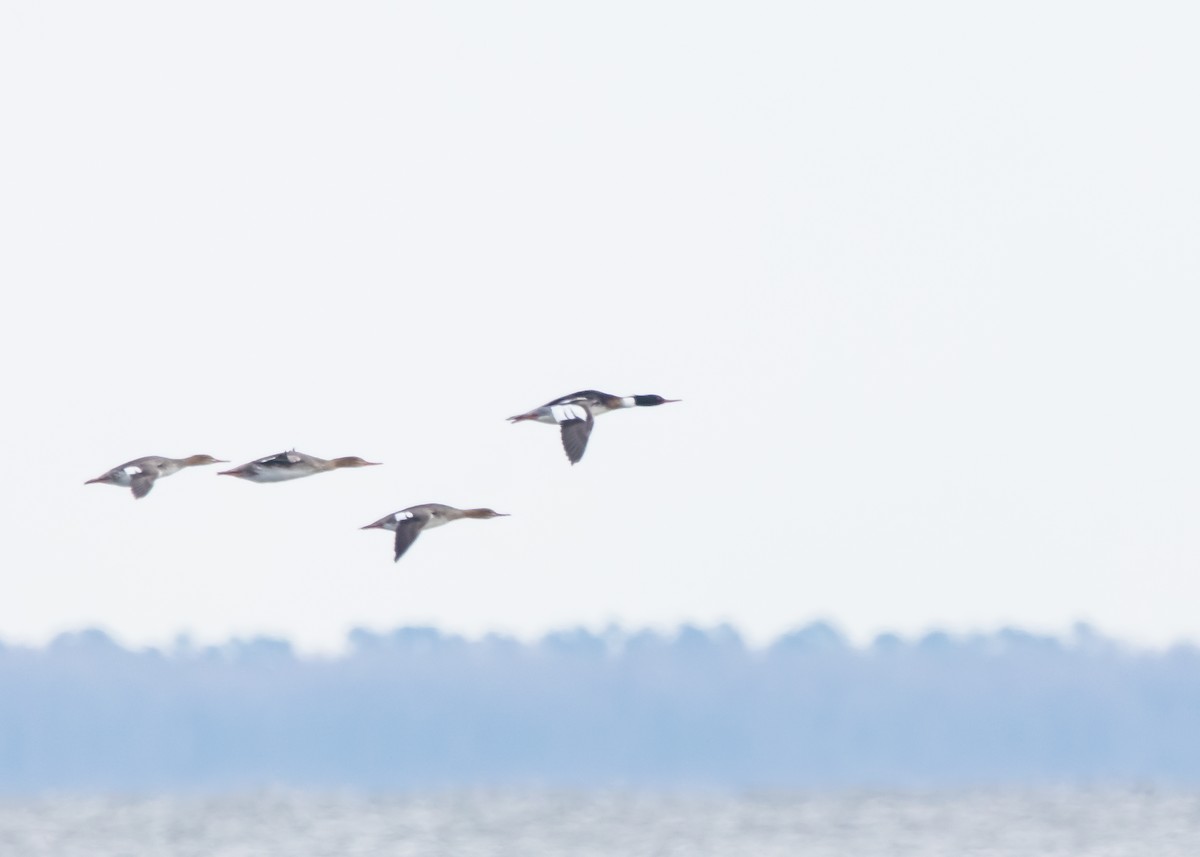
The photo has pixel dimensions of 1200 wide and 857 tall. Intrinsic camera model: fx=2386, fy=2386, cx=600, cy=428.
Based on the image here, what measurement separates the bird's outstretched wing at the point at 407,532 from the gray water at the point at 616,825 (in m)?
43.1

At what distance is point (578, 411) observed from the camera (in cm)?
3597

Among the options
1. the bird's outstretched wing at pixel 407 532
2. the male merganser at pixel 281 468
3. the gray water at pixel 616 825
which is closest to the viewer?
the bird's outstretched wing at pixel 407 532

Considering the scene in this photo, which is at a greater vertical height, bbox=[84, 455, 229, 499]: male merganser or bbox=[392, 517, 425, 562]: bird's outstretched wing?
bbox=[84, 455, 229, 499]: male merganser

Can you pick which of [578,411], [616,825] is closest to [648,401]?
[578,411]

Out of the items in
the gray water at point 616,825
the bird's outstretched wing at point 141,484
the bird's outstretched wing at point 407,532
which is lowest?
the gray water at point 616,825

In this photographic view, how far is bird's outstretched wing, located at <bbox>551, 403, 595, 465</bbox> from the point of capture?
1325 inches

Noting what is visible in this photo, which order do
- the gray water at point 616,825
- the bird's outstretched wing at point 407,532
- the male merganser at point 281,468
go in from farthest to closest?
the gray water at point 616,825 < the male merganser at point 281,468 < the bird's outstretched wing at point 407,532

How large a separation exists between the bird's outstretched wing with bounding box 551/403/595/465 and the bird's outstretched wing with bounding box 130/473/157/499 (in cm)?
635

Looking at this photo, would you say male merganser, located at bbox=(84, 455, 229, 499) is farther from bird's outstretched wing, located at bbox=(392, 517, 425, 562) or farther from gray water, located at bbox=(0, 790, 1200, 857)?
gray water, located at bbox=(0, 790, 1200, 857)

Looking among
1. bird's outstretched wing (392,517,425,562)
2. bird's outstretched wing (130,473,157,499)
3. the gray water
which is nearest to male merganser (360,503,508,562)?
bird's outstretched wing (392,517,425,562)

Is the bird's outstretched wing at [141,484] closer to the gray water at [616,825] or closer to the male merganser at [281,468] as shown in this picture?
the male merganser at [281,468]

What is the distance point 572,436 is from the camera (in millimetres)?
34406

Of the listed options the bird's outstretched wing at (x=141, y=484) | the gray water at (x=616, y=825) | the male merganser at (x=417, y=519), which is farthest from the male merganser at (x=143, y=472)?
the gray water at (x=616, y=825)

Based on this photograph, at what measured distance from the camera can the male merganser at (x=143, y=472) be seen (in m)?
37.0
